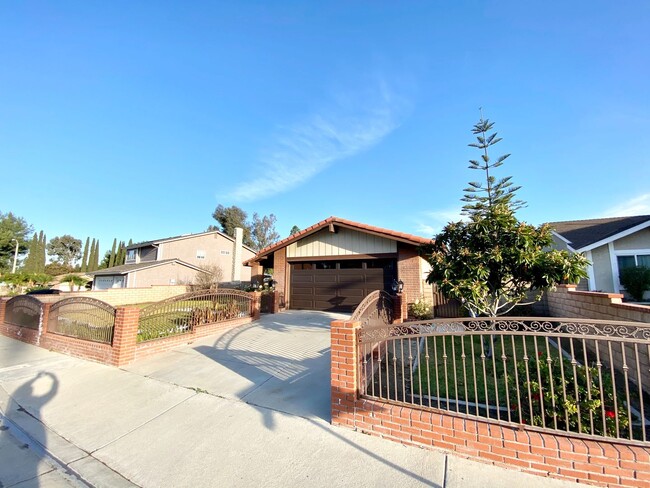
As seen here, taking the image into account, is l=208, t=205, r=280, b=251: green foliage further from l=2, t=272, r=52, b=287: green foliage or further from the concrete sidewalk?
the concrete sidewalk

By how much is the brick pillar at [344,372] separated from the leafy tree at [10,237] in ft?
182

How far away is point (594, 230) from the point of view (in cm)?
1425

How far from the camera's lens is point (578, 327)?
296cm

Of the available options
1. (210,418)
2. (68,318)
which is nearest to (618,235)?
(210,418)

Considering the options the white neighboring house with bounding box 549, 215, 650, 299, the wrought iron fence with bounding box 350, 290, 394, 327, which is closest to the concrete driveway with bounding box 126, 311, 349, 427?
the wrought iron fence with bounding box 350, 290, 394, 327

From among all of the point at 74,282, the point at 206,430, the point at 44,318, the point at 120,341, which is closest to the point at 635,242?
the point at 206,430

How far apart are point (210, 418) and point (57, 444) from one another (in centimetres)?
178

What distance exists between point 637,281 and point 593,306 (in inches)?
310

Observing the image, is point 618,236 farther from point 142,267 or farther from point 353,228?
point 142,267

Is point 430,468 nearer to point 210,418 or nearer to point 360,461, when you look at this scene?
point 360,461

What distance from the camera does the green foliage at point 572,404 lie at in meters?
2.59

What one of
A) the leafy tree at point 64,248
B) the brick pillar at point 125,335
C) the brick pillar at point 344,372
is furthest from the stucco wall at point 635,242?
the leafy tree at point 64,248

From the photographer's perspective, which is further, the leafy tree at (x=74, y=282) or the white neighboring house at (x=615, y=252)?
the leafy tree at (x=74, y=282)

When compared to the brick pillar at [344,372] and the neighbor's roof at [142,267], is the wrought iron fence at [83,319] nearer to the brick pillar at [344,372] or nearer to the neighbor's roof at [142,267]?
the brick pillar at [344,372]
